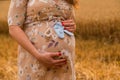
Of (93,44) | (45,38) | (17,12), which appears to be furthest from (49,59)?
(93,44)

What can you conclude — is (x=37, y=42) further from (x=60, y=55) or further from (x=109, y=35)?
(x=109, y=35)

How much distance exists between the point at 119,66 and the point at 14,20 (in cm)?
199

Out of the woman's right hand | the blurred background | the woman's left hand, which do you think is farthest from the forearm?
the blurred background

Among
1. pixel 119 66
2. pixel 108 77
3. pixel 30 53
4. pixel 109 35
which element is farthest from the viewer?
pixel 109 35

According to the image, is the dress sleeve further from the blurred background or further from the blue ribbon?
the blurred background

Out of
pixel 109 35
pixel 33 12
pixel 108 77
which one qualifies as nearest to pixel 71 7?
pixel 33 12

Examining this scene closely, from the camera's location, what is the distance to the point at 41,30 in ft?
4.74

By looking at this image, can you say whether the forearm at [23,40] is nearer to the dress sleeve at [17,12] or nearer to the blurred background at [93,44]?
the dress sleeve at [17,12]

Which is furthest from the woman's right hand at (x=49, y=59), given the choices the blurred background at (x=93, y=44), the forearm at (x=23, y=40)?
the blurred background at (x=93, y=44)

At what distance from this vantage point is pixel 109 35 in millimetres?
4121

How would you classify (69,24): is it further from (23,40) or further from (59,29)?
(23,40)

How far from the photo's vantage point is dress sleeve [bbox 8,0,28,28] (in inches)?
56.7

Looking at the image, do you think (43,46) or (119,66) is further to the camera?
(119,66)

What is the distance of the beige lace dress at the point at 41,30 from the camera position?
4.73 ft
